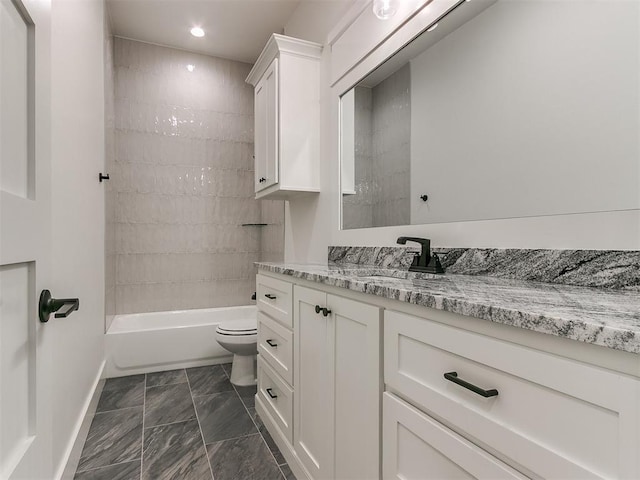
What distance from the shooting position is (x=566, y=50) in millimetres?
1067

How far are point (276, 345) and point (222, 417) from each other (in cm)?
67

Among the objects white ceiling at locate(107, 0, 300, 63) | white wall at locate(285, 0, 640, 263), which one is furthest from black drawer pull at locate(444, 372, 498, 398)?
white ceiling at locate(107, 0, 300, 63)

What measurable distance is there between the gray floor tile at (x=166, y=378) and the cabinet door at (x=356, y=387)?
1.86 metres

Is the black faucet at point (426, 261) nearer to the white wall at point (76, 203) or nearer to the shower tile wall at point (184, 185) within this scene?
the white wall at point (76, 203)

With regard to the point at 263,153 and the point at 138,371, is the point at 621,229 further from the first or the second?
the point at 138,371

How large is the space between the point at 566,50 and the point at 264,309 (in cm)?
164

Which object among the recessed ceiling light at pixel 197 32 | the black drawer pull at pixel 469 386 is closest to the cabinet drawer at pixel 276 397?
the black drawer pull at pixel 469 386

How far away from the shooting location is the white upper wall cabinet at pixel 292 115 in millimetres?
2314

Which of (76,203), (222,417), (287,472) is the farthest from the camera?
(222,417)

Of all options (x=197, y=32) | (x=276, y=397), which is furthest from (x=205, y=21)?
(x=276, y=397)

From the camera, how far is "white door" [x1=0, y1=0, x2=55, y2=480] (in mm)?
633

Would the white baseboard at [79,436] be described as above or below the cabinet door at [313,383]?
below

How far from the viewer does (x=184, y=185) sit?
3.60m

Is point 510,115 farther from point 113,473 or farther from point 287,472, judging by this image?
point 113,473
